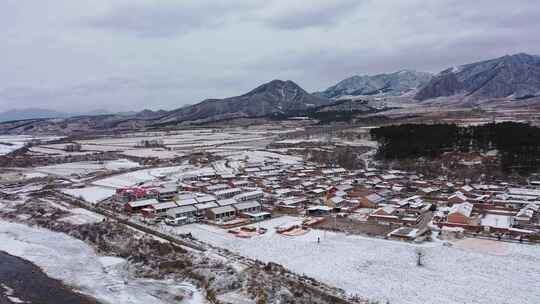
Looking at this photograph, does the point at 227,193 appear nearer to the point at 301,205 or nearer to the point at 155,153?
the point at 301,205

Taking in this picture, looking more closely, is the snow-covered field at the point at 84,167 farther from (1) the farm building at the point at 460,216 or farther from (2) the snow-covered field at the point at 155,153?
(1) the farm building at the point at 460,216

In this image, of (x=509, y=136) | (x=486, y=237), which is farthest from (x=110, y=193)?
(x=509, y=136)

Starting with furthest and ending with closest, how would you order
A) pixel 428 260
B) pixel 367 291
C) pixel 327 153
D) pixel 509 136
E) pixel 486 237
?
1. pixel 327 153
2. pixel 509 136
3. pixel 486 237
4. pixel 428 260
5. pixel 367 291

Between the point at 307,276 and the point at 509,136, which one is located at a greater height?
the point at 509,136

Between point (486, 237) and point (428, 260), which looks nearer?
point (428, 260)

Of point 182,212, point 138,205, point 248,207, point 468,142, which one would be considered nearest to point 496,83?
point 468,142

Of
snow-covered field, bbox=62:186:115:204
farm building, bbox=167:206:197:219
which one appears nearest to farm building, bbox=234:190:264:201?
farm building, bbox=167:206:197:219

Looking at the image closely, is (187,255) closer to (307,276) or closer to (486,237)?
(307,276)
